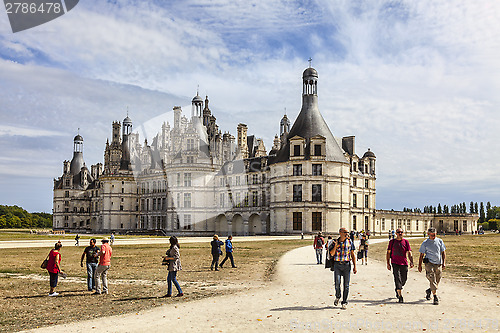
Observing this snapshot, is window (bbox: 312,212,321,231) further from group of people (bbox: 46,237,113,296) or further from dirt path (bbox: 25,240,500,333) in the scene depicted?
group of people (bbox: 46,237,113,296)

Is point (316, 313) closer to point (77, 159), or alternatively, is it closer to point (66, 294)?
point (66, 294)

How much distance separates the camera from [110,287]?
59.6ft

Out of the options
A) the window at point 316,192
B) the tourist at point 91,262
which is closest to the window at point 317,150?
the window at point 316,192

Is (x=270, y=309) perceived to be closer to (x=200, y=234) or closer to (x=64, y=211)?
(x=200, y=234)

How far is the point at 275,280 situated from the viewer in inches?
773

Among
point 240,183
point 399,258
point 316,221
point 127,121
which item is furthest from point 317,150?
point 399,258

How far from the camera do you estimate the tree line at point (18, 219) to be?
14862cm

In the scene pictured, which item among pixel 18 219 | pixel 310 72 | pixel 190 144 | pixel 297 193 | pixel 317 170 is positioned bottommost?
pixel 18 219

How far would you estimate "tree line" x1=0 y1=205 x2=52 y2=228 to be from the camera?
148625 mm

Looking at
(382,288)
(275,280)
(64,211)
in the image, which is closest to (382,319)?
(382,288)

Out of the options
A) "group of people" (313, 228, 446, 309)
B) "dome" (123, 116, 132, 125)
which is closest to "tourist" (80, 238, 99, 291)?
"group of people" (313, 228, 446, 309)

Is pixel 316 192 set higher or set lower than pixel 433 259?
higher

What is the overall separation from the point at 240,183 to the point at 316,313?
7209cm

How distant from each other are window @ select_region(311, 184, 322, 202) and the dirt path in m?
54.3
